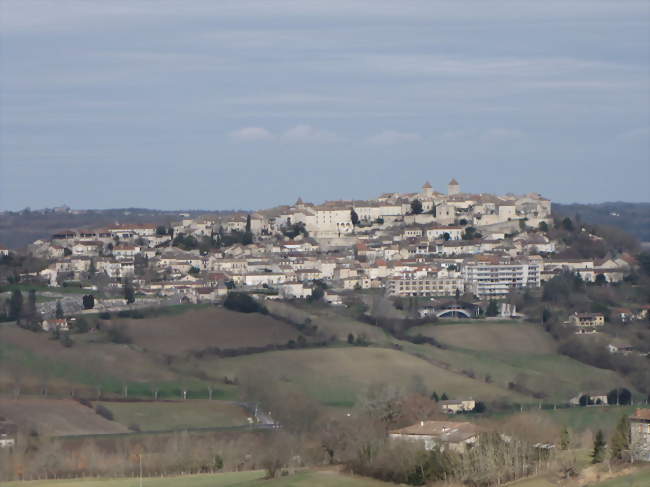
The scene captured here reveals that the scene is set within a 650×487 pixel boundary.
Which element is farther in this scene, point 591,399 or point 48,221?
point 48,221

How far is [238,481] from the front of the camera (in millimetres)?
46188

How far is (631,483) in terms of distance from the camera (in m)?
40.3

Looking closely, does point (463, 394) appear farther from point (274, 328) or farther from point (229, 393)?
point (274, 328)

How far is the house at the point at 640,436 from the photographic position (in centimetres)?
4381

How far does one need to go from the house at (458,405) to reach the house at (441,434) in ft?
52.9

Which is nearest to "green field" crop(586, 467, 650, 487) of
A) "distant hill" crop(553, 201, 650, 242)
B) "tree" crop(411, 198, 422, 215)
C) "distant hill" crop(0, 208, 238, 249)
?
"tree" crop(411, 198, 422, 215)

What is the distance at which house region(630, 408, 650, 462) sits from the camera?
1725 inches

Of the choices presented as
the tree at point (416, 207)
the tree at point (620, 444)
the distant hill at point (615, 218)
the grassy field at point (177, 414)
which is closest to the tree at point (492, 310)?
the tree at point (416, 207)

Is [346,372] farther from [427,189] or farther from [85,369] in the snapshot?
[427,189]

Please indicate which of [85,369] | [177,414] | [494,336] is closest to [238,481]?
[177,414]

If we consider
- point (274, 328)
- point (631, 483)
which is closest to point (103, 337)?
point (274, 328)

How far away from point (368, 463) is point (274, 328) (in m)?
39.4

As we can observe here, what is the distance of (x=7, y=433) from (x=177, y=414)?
26.7 feet

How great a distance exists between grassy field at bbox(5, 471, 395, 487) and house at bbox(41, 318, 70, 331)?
33.5m
